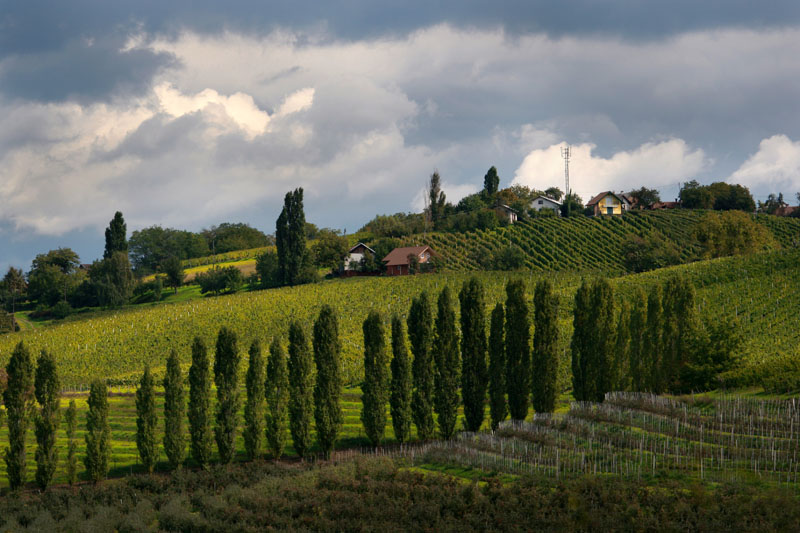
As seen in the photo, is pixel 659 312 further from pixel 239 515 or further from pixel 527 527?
pixel 239 515

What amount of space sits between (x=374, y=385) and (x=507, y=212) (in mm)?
91740

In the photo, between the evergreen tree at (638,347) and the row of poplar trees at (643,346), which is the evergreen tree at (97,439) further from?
the evergreen tree at (638,347)

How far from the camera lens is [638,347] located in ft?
158

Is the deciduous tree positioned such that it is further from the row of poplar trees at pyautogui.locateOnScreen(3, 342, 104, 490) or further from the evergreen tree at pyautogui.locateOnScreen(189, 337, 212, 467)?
the row of poplar trees at pyautogui.locateOnScreen(3, 342, 104, 490)

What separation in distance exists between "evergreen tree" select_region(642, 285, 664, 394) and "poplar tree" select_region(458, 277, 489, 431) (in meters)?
12.0

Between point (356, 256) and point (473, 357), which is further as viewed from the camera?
point (356, 256)

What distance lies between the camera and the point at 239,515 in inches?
1097

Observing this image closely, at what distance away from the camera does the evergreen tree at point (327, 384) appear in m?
40.7

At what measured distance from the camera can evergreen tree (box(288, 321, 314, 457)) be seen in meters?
40.5

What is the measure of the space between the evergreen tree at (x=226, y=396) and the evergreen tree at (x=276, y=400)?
74.6 inches

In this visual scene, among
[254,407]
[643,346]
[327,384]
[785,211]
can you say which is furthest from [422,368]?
[785,211]

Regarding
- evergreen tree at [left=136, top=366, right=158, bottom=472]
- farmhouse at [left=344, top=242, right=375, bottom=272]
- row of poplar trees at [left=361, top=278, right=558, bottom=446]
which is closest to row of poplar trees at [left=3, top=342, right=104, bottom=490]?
evergreen tree at [left=136, top=366, right=158, bottom=472]

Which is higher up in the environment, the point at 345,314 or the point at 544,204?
the point at 544,204

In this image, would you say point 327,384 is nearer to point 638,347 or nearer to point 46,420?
point 46,420
